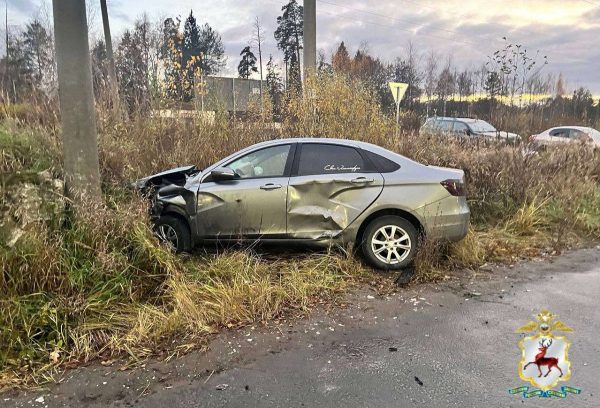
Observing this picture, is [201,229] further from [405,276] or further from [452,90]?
[452,90]

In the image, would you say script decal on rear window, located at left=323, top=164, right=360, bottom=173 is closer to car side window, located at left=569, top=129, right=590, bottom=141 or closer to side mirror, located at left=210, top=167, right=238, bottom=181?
side mirror, located at left=210, top=167, right=238, bottom=181

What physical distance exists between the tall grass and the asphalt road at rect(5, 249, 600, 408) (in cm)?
→ 39

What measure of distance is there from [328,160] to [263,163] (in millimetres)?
815

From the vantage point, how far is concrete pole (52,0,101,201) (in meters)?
4.52

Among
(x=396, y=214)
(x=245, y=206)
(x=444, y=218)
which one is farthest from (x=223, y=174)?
(x=444, y=218)

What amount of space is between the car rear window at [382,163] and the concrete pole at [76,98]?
318cm

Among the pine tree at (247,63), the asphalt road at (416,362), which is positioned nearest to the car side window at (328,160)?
the asphalt road at (416,362)

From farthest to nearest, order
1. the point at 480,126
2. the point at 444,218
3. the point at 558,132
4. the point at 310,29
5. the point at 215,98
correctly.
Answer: the point at 558,132
the point at 480,126
the point at 310,29
the point at 215,98
the point at 444,218

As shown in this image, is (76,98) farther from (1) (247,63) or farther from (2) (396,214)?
(1) (247,63)

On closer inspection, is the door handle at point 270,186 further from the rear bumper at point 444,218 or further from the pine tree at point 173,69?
the pine tree at point 173,69

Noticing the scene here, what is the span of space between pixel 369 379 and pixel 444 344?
0.91 m

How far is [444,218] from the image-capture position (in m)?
5.52

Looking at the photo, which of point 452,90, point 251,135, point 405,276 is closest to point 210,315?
point 405,276

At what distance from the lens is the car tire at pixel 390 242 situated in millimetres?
5562
